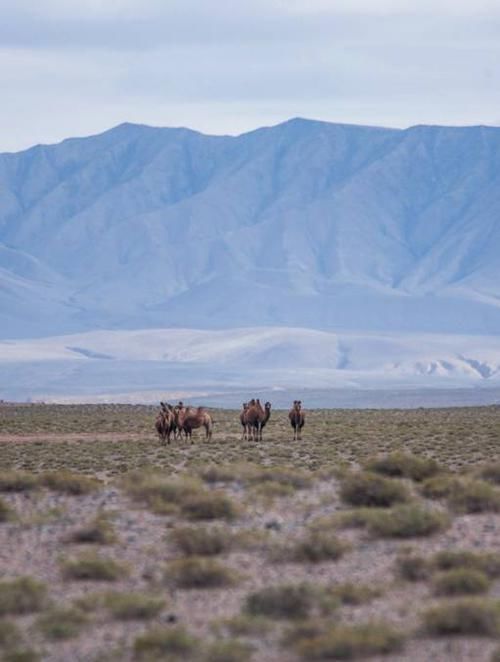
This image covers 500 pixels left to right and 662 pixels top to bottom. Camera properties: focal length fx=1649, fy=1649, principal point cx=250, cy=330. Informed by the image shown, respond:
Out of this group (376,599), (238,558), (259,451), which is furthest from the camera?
(259,451)

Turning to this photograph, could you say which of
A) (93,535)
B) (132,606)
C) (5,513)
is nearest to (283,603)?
(132,606)

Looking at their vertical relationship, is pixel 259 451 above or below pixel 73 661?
above

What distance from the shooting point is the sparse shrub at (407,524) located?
19.9 m

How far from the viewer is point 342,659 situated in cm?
Result: 1407

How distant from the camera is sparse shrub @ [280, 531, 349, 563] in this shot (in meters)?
18.6

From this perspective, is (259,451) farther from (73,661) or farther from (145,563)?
(73,661)

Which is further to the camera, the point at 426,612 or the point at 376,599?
the point at 376,599

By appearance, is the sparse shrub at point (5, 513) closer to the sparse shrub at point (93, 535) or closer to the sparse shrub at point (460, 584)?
the sparse shrub at point (93, 535)

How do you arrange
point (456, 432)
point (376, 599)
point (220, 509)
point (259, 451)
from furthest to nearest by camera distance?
point (456, 432) → point (259, 451) → point (220, 509) → point (376, 599)

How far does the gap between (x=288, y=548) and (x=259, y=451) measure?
19.9 meters

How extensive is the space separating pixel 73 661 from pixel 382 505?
9162 mm

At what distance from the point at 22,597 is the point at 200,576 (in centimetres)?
199

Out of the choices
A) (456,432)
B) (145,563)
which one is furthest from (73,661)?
(456,432)

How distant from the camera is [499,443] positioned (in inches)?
1613
